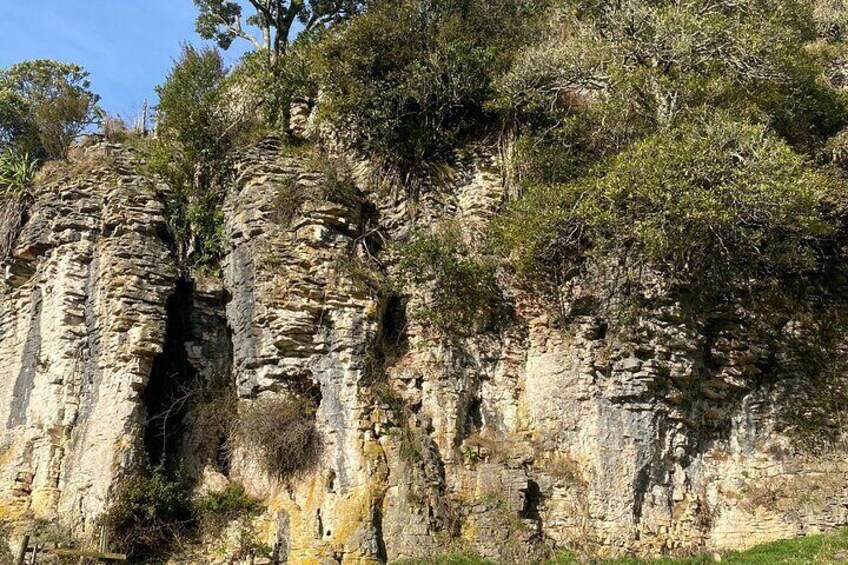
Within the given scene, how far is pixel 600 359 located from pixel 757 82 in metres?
7.59

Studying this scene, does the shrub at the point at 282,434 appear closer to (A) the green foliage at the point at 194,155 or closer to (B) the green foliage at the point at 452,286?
(B) the green foliage at the point at 452,286

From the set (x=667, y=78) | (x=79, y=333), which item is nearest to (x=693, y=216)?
(x=667, y=78)

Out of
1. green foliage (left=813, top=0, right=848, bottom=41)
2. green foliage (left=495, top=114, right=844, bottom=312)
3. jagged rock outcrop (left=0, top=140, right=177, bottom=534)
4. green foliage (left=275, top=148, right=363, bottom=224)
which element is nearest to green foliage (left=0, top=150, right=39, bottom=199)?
jagged rock outcrop (left=0, top=140, right=177, bottom=534)

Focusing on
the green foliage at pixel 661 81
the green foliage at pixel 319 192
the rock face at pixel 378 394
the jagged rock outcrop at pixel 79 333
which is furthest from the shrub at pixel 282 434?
the green foliage at pixel 661 81

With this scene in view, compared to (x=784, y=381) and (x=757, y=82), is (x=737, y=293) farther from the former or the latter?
(x=757, y=82)

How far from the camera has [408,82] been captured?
18000 millimetres

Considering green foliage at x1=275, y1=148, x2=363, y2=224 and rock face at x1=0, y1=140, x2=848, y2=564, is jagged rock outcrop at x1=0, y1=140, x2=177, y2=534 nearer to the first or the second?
rock face at x1=0, y1=140, x2=848, y2=564

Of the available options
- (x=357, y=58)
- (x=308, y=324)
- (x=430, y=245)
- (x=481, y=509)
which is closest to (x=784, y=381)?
(x=481, y=509)

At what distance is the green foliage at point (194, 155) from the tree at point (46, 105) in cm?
229

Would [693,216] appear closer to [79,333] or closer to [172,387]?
[172,387]

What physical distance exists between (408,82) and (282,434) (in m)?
8.36

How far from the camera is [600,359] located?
589 inches

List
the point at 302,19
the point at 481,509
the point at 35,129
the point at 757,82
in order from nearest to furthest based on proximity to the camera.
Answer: the point at 481,509 → the point at 757,82 → the point at 35,129 → the point at 302,19

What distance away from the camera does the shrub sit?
14914 millimetres
